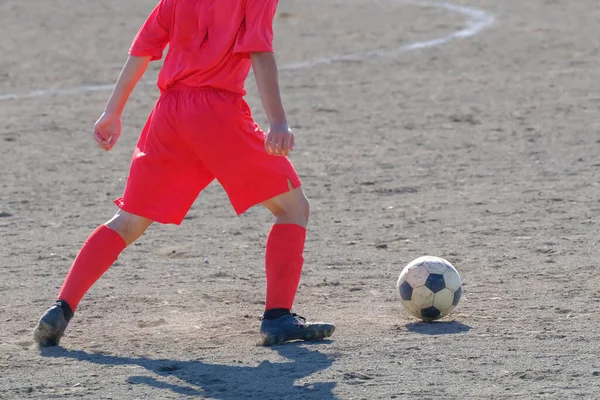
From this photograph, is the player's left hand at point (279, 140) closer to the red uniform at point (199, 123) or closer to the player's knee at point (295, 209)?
the red uniform at point (199, 123)

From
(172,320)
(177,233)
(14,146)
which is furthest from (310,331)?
(14,146)

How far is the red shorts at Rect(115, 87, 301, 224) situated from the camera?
192 inches

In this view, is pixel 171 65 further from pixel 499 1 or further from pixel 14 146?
pixel 499 1

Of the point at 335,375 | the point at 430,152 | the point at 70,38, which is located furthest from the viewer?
the point at 70,38

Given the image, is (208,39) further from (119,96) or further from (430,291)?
(430,291)

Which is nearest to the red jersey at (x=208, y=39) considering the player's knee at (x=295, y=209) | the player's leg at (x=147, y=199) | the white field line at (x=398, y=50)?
the player's leg at (x=147, y=199)

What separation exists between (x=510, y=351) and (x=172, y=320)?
1.63 metres

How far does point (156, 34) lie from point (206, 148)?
0.55 m

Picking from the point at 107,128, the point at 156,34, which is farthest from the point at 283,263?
the point at 156,34

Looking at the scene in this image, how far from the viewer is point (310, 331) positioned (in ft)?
16.6

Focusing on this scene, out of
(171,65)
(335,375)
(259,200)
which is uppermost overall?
(171,65)

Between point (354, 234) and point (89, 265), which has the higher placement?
point (89, 265)

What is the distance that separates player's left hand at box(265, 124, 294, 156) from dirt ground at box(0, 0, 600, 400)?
88 cm

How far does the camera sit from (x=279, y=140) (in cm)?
464
